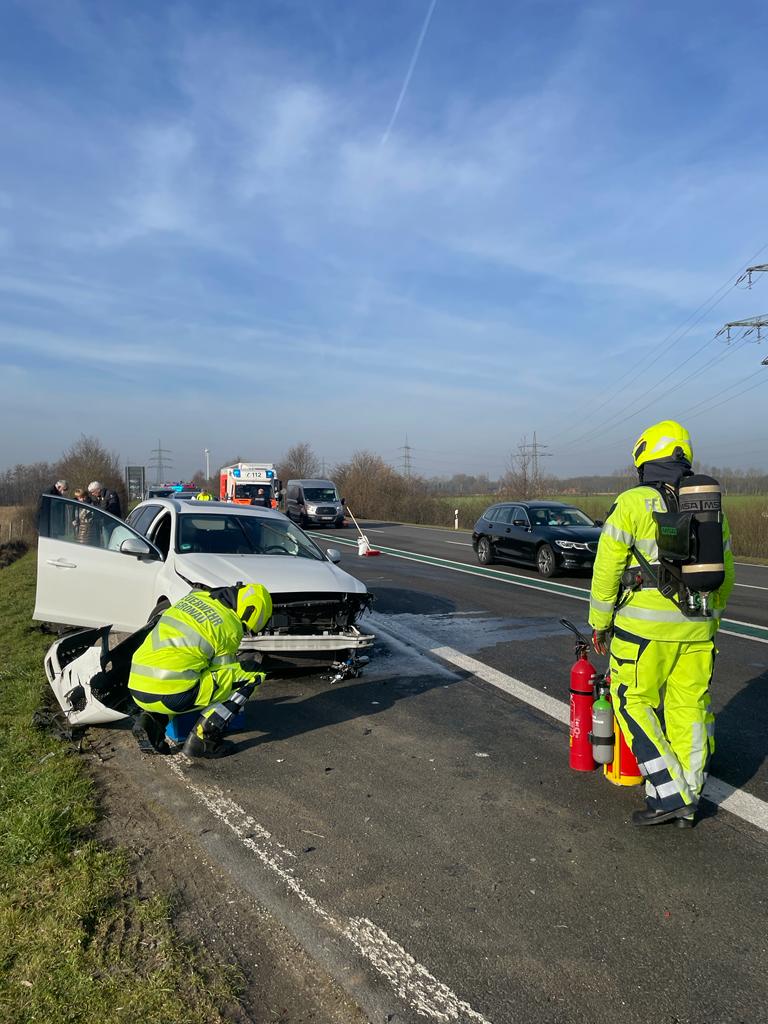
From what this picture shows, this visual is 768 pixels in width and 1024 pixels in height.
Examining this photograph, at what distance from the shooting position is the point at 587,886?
3.41 meters

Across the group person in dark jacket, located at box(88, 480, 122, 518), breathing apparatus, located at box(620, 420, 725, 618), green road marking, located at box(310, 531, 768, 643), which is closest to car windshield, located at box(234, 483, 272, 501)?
green road marking, located at box(310, 531, 768, 643)

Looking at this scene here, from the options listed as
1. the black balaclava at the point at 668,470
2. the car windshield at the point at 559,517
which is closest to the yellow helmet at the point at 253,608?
the black balaclava at the point at 668,470

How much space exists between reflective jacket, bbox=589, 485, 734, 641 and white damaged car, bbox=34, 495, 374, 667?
2.88 metres

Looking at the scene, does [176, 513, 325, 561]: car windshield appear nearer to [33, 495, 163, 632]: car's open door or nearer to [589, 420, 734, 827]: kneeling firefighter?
[33, 495, 163, 632]: car's open door

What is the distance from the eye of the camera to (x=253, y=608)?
5.22 meters

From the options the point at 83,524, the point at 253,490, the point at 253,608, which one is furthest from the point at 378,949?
the point at 253,490

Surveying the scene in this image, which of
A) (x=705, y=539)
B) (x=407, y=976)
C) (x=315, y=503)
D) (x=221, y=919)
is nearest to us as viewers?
(x=407, y=976)

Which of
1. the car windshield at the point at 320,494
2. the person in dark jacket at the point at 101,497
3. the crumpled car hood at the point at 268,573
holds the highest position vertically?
the car windshield at the point at 320,494

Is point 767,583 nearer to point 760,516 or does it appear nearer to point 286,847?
point 760,516

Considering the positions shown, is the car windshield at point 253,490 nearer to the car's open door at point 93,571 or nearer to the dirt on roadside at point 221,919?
the car's open door at point 93,571

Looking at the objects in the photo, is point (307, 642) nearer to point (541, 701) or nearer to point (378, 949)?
point (541, 701)

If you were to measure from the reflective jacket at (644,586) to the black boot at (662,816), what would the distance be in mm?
865

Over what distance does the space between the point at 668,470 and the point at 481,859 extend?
2232mm

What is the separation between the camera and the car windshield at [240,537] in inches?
305
